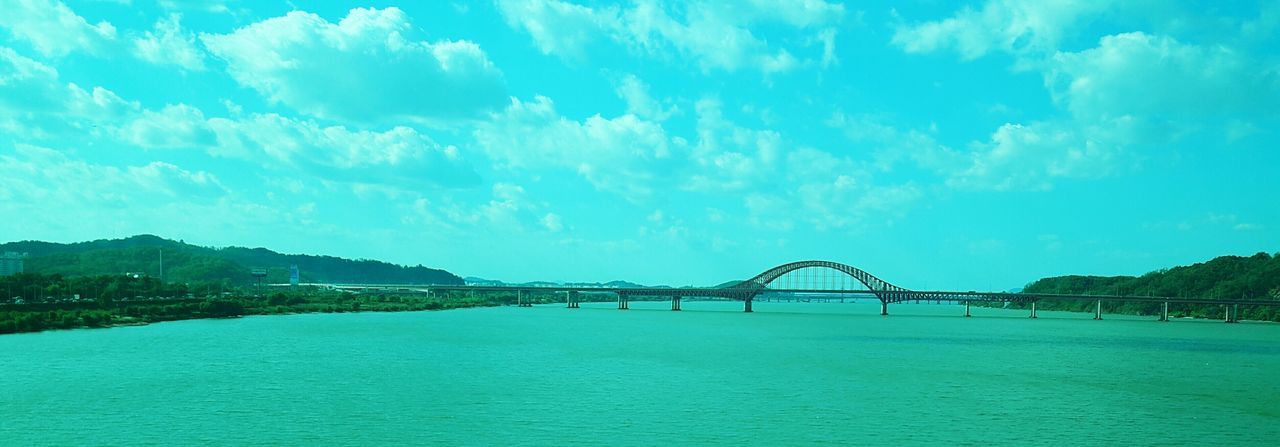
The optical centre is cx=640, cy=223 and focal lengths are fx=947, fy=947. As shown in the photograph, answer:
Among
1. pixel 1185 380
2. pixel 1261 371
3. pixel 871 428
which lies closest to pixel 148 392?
pixel 871 428

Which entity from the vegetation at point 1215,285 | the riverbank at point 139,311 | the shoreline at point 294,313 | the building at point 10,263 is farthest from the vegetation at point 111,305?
the vegetation at point 1215,285

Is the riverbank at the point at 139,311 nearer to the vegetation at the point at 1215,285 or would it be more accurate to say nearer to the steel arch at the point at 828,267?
the steel arch at the point at 828,267

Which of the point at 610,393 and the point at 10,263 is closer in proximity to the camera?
the point at 610,393

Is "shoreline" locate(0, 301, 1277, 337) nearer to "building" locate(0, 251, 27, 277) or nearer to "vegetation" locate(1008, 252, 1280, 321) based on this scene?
"vegetation" locate(1008, 252, 1280, 321)

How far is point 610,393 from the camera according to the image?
35.0 m

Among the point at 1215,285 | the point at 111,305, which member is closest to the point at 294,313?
the point at 111,305

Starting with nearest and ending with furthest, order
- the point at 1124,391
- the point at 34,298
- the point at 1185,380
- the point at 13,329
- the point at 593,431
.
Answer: the point at 593,431, the point at 1124,391, the point at 1185,380, the point at 13,329, the point at 34,298

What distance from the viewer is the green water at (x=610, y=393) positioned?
2642cm

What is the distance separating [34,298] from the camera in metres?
99.0

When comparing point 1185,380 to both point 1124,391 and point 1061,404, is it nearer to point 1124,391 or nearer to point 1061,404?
point 1124,391

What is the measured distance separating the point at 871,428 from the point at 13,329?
62140 mm

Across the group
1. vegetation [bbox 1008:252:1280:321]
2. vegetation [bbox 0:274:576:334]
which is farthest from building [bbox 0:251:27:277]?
vegetation [bbox 1008:252:1280:321]

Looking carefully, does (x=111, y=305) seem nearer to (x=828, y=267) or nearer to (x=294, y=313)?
(x=294, y=313)

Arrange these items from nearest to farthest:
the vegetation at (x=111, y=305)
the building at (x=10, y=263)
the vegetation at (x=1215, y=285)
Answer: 1. the vegetation at (x=111, y=305)
2. the vegetation at (x=1215, y=285)
3. the building at (x=10, y=263)
